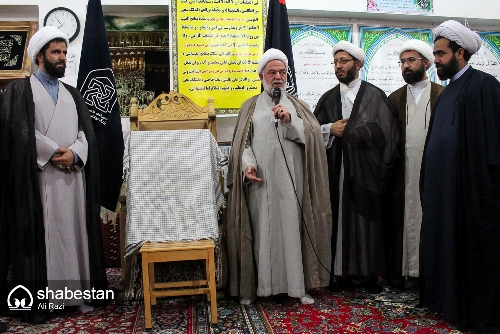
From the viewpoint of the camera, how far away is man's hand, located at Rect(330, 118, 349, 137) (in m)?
3.04

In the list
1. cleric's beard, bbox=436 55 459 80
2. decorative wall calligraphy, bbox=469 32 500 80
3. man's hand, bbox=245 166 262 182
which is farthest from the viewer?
decorative wall calligraphy, bbox=469 32 500 80

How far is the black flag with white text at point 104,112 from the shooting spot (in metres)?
3.48

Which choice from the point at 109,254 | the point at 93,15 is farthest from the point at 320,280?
the point at 93,15

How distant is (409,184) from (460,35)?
40.8 inches

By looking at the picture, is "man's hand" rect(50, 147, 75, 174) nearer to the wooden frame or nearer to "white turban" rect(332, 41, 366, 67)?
the wooden frame

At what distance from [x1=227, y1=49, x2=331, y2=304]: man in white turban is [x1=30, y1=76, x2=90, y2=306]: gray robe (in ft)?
2.94

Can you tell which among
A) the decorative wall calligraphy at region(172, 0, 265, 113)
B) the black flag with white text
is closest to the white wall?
the decorative wall calligraphy at region(172, 0, 265, 113)

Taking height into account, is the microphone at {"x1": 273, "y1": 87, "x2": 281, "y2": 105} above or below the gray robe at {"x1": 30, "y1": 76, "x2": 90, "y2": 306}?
above

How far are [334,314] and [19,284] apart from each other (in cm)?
175

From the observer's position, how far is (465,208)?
232 cm

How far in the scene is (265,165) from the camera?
282 centimetres

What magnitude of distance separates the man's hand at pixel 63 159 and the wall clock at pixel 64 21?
71.9 inches

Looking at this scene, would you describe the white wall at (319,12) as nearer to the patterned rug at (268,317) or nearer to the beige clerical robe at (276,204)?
the beige clerical robe at (276,204)

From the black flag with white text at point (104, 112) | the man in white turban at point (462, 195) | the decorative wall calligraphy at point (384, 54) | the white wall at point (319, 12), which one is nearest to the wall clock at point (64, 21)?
the white wall at point (319, 12)
